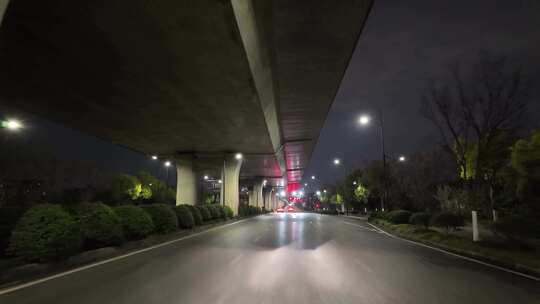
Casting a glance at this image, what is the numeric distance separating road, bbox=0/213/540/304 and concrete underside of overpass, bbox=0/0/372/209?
704 centimetres

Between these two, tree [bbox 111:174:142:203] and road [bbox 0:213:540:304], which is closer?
road [bbox 0:213:540:304]

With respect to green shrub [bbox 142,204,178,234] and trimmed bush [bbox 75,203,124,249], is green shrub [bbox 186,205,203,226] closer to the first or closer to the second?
green shrub [bbox 142,204,178,234]

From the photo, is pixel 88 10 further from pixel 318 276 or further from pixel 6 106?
pixel 6 106

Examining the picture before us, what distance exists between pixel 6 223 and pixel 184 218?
459 inches

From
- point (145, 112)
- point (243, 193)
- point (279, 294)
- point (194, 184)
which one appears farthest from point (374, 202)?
point (243, 193)

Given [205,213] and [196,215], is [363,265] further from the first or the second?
[205,213]

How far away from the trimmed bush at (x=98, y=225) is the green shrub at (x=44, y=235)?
1.28 metres

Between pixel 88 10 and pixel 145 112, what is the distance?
11.1 meters

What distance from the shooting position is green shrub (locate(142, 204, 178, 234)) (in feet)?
57.4

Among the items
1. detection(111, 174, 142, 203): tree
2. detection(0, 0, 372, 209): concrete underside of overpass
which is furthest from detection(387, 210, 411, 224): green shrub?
detection(111, 174, 142, 203): tree

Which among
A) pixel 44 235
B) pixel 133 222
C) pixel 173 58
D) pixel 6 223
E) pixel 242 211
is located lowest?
pixel 242 211

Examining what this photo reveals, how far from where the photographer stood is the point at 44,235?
899cm

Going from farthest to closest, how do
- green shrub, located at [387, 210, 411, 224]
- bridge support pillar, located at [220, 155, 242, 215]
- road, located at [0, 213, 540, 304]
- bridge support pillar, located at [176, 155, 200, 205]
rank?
bridge support pillar, located at [220, 155, 242, 215], bridge support pillar, located at [176, 155, 200, 205], green shrub, located at [387, 210, 411, 224], road, located at [0, 213, 540, 304]

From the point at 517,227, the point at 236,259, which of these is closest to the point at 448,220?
the point at 517,227
